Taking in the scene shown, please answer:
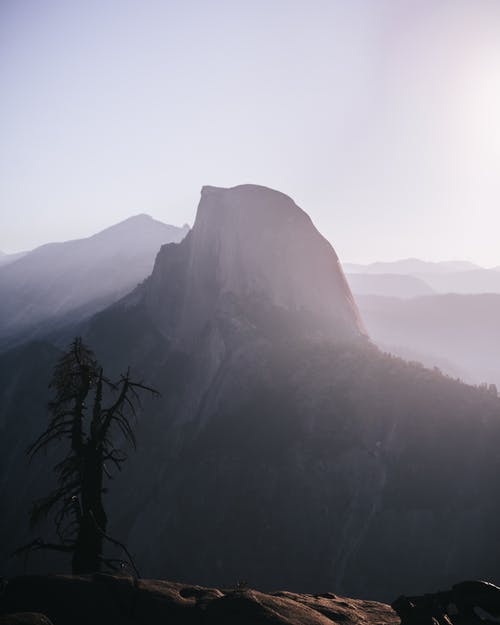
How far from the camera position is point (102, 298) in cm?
11600

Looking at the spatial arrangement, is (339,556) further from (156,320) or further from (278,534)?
(156,320)

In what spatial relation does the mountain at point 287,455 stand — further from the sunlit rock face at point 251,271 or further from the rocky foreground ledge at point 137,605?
the rocky foreground ledge at point 137,605

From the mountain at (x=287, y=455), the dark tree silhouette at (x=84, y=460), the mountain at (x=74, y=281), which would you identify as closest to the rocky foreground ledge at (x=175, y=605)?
the dark tree silhouette at (x=84, y=460)

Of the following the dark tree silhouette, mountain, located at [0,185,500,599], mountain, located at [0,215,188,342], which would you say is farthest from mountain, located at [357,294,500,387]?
the dark tree silhouette

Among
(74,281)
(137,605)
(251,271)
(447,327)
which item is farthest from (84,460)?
(447,327)

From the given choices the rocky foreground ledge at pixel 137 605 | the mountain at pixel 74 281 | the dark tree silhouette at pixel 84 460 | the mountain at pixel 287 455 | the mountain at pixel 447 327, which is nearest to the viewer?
the rocky foreground ledge at pixel 137 605

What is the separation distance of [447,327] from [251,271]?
124m

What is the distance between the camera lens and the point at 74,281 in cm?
15238

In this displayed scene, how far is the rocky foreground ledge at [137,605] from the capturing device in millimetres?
5391

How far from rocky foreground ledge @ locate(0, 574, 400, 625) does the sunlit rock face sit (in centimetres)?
4427

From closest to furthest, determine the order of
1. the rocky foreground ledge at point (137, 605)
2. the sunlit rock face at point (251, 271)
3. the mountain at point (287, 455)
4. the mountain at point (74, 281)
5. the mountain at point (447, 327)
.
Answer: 1. the rocky foreground ledge at point (137, 605)
2. the mountain at point (287, 455)
3. the sunlit rock face at point (251, 271)
4. the mountain at point (74, 281)
5. the mountain at point (447, 327)

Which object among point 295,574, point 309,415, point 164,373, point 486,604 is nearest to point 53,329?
point 164,373

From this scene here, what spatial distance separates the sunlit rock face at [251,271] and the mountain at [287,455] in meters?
0.39

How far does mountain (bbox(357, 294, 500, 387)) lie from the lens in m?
133
